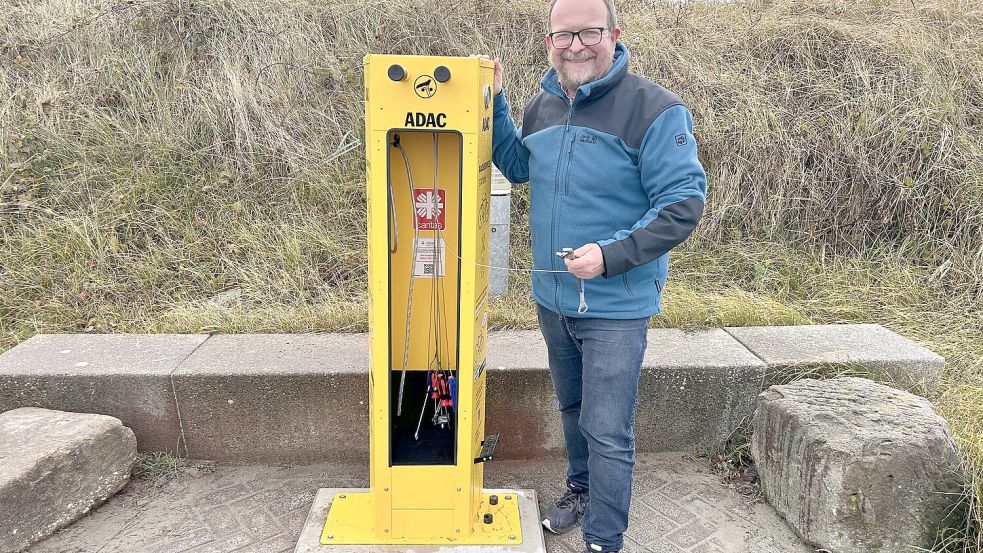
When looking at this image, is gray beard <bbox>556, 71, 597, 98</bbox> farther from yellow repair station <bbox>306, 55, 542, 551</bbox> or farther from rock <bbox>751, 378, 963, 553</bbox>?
rock <bbox>751, 378, 963, 553</bbox>

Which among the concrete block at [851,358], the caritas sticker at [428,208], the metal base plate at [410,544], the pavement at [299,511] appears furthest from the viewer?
the concrete block at [851,358]

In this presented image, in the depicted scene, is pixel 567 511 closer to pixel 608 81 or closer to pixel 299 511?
pixel 299 511

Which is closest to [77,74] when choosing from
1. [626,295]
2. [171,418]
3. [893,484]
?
[171,418]

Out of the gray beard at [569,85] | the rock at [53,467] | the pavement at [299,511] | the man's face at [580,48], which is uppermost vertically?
the man's face at [580,48]

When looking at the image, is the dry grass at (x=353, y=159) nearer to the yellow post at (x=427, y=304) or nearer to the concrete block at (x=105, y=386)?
the concrete block at (x=105, y=386)

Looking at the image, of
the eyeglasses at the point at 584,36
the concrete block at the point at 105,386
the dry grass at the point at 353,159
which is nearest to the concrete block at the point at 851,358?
the dry grass at the point at 353,159

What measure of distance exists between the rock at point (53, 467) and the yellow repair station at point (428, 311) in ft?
3.37

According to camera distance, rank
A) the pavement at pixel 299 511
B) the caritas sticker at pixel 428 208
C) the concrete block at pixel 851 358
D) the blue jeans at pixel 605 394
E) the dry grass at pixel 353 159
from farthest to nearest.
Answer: the dry grass at pixel 353 159 < the concrete block at pixel 851 358 < the pavement at pixel 299 511 < the caritas sticker at pixel 428 208 < the blue jeans at pixel 605 394

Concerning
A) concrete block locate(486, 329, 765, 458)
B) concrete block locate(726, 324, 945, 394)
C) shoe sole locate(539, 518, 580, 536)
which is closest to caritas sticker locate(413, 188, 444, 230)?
concrete block locate(486, 329, 765, 458)

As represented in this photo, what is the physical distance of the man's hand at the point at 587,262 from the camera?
6.18 feet

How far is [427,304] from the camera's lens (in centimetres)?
238

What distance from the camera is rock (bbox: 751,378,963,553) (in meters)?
2.32

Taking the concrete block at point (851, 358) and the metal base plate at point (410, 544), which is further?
the concrete block at point (851, 358)

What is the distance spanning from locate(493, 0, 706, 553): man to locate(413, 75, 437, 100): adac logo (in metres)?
0.41
